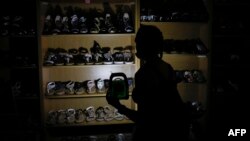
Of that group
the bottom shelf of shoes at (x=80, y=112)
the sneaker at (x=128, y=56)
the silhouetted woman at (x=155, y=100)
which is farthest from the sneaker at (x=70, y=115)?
the silhouetted woman at (x=155, y=100)

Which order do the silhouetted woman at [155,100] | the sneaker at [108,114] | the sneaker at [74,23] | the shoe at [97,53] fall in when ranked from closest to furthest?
the silhouetted woman at [155,100] < the sneaker at [74,23] < the shoe at [97,53] < the sneaker at [108,114]

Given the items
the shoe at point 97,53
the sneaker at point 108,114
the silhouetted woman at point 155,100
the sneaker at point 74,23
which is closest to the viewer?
the silhouetted woman at point 155,100

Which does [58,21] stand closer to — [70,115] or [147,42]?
[70,115]

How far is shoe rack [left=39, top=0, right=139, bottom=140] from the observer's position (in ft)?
13.8

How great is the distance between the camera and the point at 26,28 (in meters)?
4.09

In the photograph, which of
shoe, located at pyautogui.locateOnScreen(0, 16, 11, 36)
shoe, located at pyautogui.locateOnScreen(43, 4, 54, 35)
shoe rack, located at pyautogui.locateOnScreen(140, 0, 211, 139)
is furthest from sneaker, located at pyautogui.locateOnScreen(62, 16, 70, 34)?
shoe rack, located at pyautogui.locateOnScreen(140, 0, 211, 139)

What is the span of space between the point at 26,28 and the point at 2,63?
46cm

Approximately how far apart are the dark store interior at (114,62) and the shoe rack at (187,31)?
11mm

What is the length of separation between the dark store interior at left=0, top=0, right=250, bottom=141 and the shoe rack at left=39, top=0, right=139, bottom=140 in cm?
1

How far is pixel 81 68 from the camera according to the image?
4508 mm

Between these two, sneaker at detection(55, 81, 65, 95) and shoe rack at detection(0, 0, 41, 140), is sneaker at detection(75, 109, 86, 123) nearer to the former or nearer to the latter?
sneaker at detection(55, 81, 65, 95)

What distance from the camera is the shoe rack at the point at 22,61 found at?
4.04 meters

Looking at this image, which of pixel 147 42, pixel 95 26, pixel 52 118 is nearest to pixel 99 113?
pixel 52 118

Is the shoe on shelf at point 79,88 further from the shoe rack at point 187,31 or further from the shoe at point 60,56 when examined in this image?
the shoe rack at point 187,31
